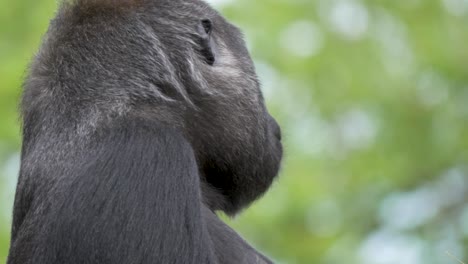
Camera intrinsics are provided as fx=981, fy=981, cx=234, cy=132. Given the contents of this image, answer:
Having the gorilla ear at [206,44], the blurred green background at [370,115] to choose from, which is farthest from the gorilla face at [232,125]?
the blurred green background at [370,115]

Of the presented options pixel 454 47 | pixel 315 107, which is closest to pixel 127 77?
pixel 315 107

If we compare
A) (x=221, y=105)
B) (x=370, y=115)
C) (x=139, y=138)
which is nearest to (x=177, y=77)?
(x=221, y=105)

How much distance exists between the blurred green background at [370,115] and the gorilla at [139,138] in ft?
18.4

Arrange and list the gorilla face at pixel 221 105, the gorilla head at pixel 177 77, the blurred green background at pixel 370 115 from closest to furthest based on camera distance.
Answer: the gorilla head at pixel 177 77 → the gorilla face at pixel 221 105 → the blurred green background at pixel 370 115

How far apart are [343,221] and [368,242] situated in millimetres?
398

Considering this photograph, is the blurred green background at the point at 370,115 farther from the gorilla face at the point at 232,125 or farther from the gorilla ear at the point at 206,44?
the gorilla ear at the point at 206,44

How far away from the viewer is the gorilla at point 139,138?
3.68 m

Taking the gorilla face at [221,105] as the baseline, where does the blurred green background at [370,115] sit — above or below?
below

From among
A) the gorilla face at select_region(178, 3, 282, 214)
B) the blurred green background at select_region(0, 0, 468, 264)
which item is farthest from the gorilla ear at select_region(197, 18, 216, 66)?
the blurred green background at select_region(0, 0, 468, 264)

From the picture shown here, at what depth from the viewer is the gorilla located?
3684mm

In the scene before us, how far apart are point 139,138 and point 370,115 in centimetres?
795

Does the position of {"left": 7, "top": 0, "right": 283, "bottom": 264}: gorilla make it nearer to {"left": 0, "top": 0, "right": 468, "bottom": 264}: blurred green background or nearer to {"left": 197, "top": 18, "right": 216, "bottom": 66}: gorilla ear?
{"left": 197, "top": 18, "right": 216, "bottom": 66}: gorilla ear

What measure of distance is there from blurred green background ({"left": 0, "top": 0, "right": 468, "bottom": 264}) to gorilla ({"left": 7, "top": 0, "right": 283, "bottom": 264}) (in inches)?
221

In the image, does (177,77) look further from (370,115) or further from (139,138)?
(370,115)
